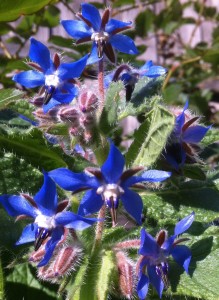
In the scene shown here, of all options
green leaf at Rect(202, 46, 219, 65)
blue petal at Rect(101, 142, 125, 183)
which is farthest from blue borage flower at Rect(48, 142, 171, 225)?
green leaf at Rect(202, 46, 219, 65)

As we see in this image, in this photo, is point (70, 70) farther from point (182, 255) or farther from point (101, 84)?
point (182, 255)

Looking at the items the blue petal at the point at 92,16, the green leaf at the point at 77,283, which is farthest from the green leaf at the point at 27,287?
the blue petal at the point at 92,16

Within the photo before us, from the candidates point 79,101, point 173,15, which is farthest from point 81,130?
point 173,15

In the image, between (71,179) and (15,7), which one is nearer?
(71,179)

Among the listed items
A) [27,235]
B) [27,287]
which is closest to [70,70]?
[27,235]

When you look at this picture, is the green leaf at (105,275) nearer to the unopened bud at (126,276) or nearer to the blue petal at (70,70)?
the unopened bud at (126,276)

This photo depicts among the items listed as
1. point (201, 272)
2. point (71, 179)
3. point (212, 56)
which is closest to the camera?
point (71, 179)

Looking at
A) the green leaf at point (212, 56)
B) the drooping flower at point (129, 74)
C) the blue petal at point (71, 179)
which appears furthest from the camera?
the green leaf at point (212, 56)
